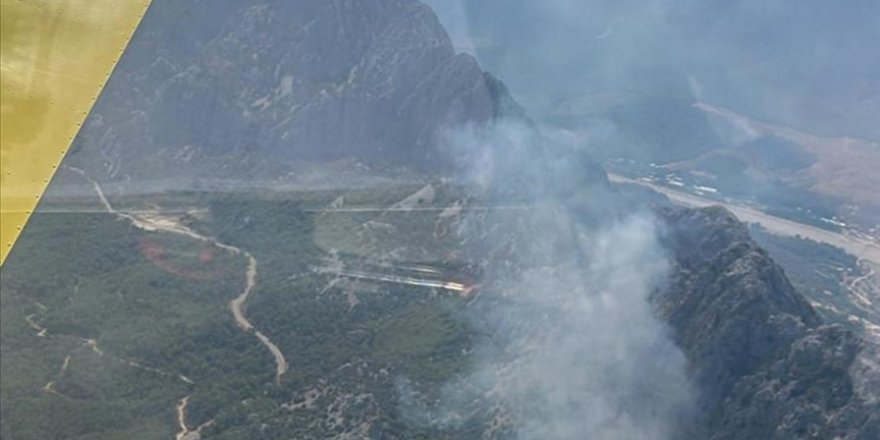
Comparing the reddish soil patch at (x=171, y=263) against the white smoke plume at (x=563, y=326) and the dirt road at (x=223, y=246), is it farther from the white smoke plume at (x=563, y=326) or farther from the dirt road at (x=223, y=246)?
the white smoke plume at (x=563, y=326)

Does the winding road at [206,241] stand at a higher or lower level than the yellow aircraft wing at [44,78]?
lower

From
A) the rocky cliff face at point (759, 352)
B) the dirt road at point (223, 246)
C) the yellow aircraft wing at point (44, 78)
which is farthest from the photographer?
the dirt road at point (223, 246)

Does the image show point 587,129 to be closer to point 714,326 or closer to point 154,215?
point 154,215

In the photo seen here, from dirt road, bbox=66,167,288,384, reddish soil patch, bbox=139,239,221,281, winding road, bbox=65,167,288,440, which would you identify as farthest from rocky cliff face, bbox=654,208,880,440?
reddish soil patch, bbox=139,239,221,281

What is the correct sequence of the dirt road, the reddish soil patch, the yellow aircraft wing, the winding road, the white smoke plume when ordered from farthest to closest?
the reddish soil patch
the dirt road
the winding road
the white smoke plume
the yellow aircraft wing

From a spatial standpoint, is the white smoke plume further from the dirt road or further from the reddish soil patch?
the reddish soil patch

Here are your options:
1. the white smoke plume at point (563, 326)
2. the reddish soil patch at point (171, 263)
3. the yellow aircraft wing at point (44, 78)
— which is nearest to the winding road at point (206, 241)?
the reddish soil patch at point (171, 263)

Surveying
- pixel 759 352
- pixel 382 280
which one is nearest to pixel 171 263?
pixel 382 280
